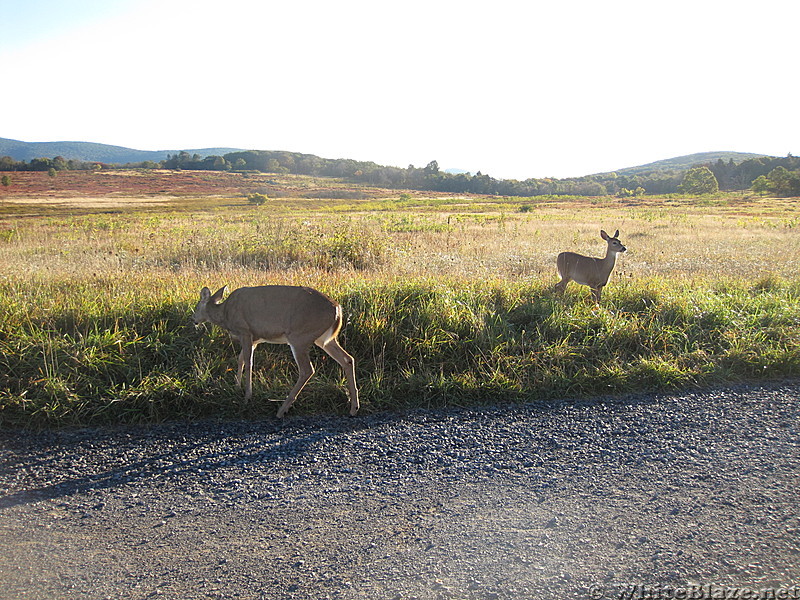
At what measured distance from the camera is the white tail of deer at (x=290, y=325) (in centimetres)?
534

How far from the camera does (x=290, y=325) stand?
5.35m

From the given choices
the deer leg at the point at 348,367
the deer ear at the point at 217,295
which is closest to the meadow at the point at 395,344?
the deer leg at the point at 348,367

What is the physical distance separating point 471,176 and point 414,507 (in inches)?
4668

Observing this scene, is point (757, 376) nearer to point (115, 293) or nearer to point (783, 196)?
point (115, 293)

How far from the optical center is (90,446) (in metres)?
4.64

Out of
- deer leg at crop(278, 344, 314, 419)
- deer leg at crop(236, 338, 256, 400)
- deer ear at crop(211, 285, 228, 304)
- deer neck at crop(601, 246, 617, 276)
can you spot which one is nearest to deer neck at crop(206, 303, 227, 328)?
deer ear at crop(211, 285, 228, 304)

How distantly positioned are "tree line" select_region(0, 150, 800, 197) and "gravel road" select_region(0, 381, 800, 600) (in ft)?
318

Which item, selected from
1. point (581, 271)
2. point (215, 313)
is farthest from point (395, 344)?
point (581, 271)

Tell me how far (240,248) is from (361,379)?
336 inches

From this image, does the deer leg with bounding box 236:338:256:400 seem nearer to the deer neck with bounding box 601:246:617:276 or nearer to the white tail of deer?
the white tail of deer

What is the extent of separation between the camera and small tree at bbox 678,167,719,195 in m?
91.6

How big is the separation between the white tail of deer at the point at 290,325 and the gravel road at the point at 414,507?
45 cm

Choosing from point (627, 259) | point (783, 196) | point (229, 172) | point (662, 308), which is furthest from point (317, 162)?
point (662, 308)

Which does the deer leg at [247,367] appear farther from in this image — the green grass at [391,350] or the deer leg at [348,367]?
the deer leg at [348,367]
